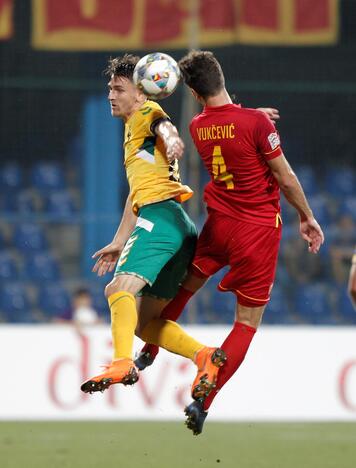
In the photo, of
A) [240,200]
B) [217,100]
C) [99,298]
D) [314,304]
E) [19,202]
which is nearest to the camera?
[217,100]

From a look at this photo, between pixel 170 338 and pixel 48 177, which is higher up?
pixel 170 338

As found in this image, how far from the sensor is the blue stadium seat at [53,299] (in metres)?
13.3

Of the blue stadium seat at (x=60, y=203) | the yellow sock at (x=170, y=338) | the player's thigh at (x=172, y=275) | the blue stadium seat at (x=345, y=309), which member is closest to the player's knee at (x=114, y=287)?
the player's thigh at (x=172, y=275)

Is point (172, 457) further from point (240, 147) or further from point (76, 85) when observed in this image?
point (76, 85)

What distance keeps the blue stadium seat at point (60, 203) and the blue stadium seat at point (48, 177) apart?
0.30 ft

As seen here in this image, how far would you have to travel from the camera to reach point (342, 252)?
44.3 feet

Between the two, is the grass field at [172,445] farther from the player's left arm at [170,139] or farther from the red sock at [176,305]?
the player's left arm at [170,139]

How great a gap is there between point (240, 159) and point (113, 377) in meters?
1.43

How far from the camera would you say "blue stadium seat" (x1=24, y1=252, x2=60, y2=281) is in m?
13.6

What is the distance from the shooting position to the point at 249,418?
11914mm

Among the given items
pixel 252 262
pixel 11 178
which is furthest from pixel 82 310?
pixel 252 262

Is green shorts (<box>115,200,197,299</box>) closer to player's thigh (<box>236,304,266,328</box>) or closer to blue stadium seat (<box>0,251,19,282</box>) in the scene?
player's thigh (<box>236,304,266,328</box>)

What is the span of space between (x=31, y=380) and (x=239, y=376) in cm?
198

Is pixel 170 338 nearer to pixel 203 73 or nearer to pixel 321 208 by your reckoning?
pixel 203 73
